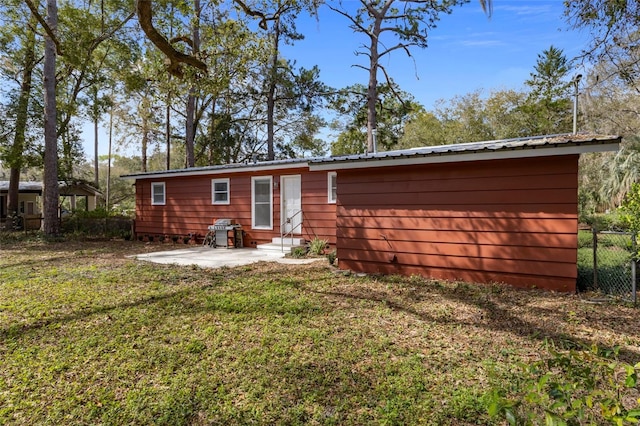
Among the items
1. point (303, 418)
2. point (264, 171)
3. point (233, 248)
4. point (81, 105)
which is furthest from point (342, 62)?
point (303, 418)

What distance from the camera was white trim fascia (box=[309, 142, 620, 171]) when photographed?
4.69 m

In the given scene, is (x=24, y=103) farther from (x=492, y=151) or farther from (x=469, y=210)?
(x=492, y=151)

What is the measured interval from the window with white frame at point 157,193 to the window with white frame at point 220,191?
2.45 meters

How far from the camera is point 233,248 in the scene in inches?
418

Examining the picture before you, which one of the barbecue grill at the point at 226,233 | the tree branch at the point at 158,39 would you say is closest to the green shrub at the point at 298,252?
the barbecue grill at the point at 226,233

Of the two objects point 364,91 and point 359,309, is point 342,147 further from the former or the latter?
point 359,309

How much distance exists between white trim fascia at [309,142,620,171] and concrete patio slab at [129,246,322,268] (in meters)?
2.45

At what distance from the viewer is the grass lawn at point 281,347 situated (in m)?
2.56

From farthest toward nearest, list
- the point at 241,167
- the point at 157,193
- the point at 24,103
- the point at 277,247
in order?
the point at 24,103
the point at 157,193
the point at 241,167
the point at 277,247

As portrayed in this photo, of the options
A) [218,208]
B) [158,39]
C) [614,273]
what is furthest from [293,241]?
[614,273]

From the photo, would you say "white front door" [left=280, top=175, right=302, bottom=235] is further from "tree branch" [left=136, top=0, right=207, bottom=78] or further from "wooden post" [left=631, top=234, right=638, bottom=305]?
"wooden post" [left=631, top=234, right=638, bottom=305]

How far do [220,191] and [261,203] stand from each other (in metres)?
1.64

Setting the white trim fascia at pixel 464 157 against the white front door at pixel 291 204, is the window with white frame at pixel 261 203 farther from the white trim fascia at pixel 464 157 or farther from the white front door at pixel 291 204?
the white trim fascia at pixel 464 157

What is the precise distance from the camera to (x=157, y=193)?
42.7 feet
